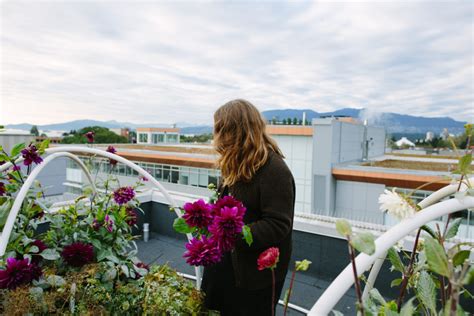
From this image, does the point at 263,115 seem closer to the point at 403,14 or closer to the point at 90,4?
the point at 90,4

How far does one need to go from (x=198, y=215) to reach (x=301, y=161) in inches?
555

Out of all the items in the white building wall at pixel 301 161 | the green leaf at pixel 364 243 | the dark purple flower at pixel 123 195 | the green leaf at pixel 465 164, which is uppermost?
the green leaf at pixel 465 164

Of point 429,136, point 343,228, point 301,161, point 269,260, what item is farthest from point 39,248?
point 429,136

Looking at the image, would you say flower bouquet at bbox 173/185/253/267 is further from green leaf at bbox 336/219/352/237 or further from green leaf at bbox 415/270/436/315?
green leaf at bbox 415/270/436/315

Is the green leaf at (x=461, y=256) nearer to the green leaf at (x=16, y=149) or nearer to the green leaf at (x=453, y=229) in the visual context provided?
the green leaf at (x=453, y=229)

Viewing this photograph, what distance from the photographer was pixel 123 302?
1229 millimetres

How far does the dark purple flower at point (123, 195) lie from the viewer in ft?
4.86

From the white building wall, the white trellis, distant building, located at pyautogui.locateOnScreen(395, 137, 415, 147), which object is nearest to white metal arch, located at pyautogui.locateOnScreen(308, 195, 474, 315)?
the white trellis

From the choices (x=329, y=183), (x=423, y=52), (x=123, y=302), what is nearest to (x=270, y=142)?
(x=123, y=302)

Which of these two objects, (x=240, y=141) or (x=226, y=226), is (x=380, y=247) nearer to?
(x=226, y=226)

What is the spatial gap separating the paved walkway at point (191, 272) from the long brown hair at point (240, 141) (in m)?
0.86

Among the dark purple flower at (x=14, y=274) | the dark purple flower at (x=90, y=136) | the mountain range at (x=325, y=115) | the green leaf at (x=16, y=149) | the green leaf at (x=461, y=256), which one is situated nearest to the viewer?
the green leaf at (x=461, y=256)

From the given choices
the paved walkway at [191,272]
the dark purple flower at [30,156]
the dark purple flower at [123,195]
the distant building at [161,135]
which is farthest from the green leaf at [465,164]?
the distant building at [161,135]

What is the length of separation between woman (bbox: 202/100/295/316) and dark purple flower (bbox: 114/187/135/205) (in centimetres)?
47
